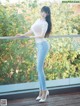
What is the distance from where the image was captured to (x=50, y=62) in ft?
15.6

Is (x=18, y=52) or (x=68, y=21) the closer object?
(x=18, y=52)

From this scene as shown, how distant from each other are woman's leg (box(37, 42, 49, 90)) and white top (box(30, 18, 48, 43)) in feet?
0.32

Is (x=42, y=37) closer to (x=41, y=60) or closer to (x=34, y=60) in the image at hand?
(x=41, y=60)

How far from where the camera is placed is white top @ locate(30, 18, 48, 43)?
13.8 ft

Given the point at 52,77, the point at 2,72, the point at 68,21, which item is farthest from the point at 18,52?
the point at 68,21

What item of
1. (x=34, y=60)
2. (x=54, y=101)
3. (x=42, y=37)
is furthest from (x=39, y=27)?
(x=54, y=101)

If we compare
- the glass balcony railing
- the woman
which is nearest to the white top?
the woman

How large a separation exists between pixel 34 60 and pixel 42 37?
52 cm

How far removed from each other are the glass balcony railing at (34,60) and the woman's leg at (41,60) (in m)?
0.18

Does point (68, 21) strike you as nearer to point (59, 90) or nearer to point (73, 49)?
point (73, 49)

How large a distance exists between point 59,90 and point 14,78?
809 millimetres

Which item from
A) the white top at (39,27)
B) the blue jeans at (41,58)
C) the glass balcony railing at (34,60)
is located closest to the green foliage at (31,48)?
the glass balcony railing at (34,60)

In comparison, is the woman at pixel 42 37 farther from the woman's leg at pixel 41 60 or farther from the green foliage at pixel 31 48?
the green foliage at pixel 31 48

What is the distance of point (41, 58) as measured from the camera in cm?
438
